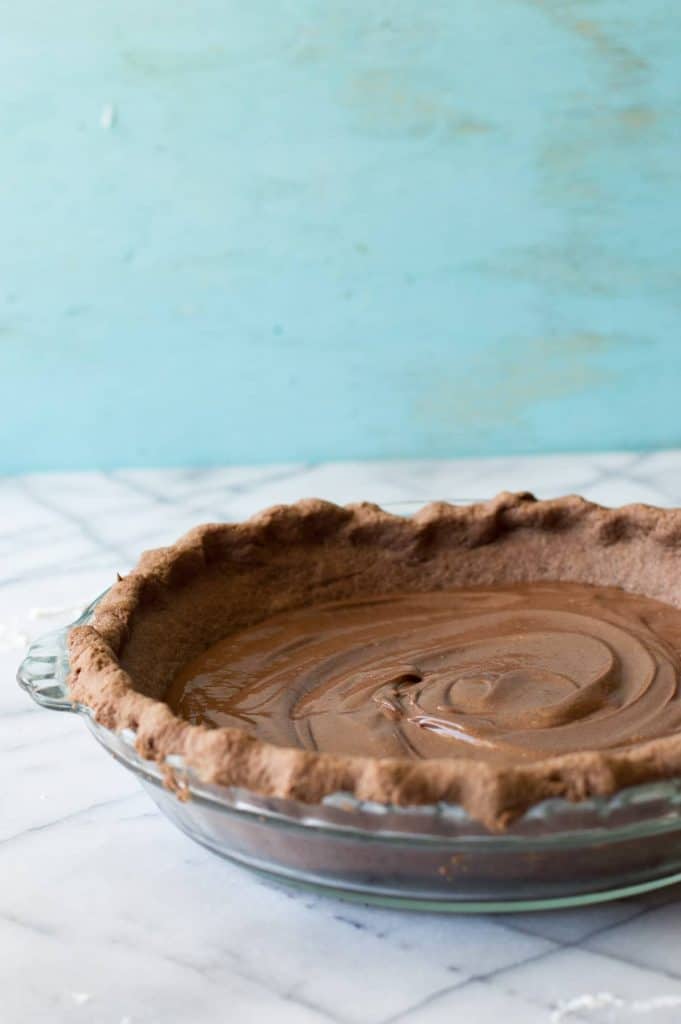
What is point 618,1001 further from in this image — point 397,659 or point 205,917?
point 397,659

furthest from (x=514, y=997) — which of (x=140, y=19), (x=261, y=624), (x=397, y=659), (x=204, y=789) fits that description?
(x=140, y=19)

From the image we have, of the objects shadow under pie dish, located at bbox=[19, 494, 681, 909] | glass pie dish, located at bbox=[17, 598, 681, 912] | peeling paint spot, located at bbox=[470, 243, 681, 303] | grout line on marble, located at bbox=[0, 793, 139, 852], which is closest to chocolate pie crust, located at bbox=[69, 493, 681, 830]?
shadow under pie dish, located at bbox=[19, 494, 681, 909]

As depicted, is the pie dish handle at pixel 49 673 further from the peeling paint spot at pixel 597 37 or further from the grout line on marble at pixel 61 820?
the peeling paint spot at pixel 597 37

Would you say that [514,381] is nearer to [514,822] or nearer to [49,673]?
[49,673]

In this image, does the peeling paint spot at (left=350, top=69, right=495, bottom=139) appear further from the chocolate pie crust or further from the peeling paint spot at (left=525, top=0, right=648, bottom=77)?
the chocolate pie crust

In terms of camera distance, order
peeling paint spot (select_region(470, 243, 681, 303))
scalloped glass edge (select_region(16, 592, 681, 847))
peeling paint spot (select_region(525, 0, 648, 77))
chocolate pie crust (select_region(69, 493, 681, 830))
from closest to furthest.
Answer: scalloped glass edge (select_region(16, 592, 681, 847)) < chocolate pie crust (select_region(69, 493, 681, 830)) < peeling paint spot (select_region(525, 0, 648, 77)) < peeling paint spot (select_region(470, 243, 681, 303))

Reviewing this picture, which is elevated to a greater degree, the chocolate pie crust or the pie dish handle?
the chocolate pie crust
